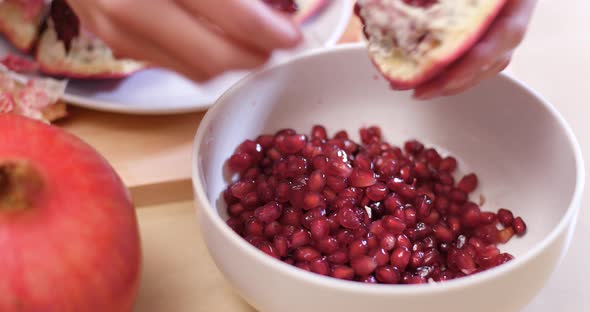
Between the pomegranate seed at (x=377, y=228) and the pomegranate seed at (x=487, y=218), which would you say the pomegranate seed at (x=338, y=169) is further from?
the pomegranate seed at (x=487, y=218)

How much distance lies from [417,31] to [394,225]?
23 cm

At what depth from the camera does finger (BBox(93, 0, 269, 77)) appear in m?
0.65

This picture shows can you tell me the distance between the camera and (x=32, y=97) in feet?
3.16

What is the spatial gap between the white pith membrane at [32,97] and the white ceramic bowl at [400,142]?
34 centimetres

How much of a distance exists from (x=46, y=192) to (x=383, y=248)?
1.21 feet

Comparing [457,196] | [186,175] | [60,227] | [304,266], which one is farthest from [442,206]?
[60,227]

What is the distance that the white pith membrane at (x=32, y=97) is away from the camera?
0.96m

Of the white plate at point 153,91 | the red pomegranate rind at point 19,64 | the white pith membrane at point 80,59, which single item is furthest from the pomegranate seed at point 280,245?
the red pomegranate rind at point 19,64

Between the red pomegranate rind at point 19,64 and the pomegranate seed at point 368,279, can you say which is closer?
the pomegranate seed at point 368,279

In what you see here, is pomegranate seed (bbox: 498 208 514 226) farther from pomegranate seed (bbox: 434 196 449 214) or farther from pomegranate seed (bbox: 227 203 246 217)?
pomegranate seed (bbox: 227 203 246 217)

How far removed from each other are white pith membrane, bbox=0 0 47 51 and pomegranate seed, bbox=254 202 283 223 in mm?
585

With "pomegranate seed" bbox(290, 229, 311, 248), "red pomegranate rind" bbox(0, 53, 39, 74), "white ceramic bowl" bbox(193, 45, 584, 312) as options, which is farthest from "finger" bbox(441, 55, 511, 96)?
"red pomegranate rind" bbox(0, 53, 39, 74)

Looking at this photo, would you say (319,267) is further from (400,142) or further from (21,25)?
(21,25)

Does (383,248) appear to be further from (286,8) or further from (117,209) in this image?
(286,8)
